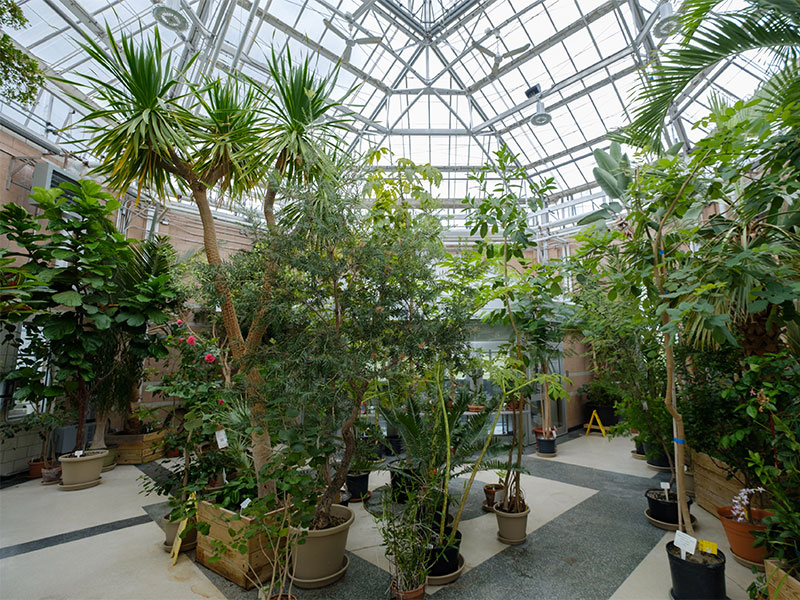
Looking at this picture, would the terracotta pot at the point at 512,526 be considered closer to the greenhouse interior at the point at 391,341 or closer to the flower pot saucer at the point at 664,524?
the greenhouse interior at the point at 391,341

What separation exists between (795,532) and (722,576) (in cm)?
67

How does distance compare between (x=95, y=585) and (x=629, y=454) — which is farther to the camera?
(x=629, y=454)

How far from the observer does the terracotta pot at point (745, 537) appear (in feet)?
10.3

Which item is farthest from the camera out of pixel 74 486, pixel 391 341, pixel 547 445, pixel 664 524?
pixel 547 445

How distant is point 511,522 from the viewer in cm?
370

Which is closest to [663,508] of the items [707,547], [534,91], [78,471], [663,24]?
[707,547]

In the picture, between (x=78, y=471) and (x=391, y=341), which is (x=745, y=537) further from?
(x=78, y=471)

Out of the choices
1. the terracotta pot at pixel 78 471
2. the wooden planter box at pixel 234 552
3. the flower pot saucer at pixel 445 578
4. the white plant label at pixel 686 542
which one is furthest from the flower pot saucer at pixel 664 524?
the terracotta pot at pixel 78 471

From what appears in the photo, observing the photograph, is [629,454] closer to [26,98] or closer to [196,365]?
[196,365]

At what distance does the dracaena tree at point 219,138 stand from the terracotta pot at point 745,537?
3.76m

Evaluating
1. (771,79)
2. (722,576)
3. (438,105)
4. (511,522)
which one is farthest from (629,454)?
(438,105)

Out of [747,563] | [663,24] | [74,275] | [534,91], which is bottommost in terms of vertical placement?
[747,563]

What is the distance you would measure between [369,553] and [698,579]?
2.41 m

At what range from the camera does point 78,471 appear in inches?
207
